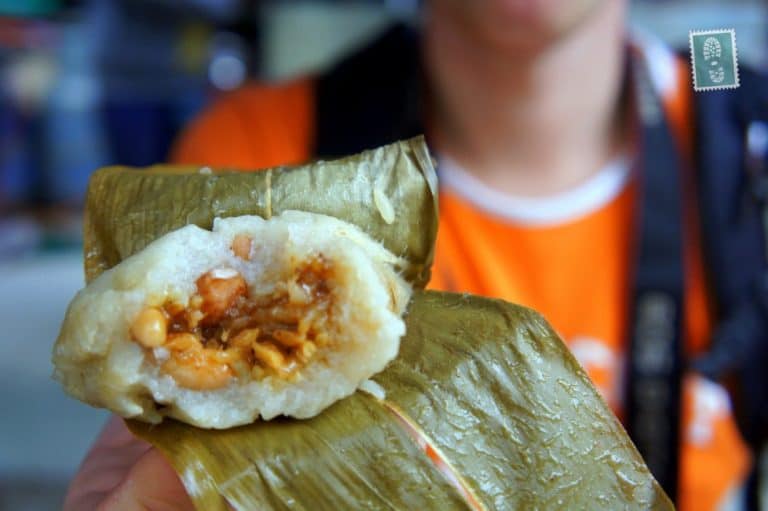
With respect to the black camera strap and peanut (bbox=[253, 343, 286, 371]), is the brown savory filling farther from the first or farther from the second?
the black camera strap

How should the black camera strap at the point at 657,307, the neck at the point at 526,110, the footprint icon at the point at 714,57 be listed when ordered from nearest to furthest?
1. the footprint icon at the point at 714,57
2. the black camera strap at the point at 657,307
3. the neck at the point at 526,110

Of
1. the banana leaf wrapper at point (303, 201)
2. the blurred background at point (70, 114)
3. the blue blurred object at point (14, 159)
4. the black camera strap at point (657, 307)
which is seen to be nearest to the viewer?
the banana leaf wrapper at point (303, 201)

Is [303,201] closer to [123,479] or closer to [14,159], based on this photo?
[123,479]

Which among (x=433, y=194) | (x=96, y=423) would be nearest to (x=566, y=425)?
(x=433, y=194)

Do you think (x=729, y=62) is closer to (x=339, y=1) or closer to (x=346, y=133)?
(x=346, y=133)

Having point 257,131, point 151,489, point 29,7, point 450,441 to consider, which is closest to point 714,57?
point 450,441

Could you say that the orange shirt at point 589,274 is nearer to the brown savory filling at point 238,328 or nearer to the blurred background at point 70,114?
the brown savory filling at point 238,328

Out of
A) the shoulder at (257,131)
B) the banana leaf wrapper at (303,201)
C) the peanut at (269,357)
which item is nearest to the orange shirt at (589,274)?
the shoulder at (257,131)

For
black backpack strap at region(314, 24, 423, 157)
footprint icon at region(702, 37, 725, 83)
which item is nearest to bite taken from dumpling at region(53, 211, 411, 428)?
footprint icon at region(702, 37, 725, 83)
